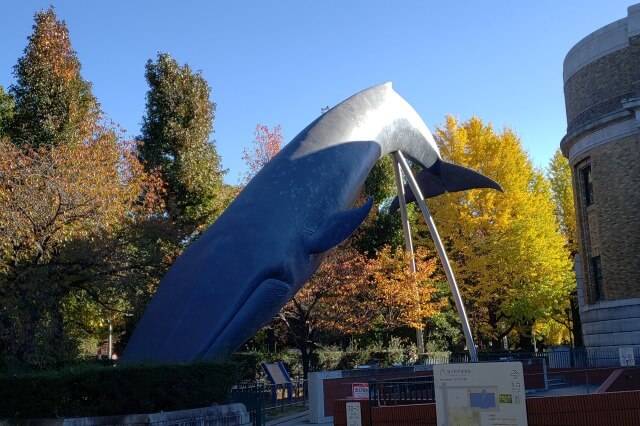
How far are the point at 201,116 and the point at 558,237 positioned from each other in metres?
19.7

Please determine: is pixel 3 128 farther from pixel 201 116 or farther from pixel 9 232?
pixel 9 232

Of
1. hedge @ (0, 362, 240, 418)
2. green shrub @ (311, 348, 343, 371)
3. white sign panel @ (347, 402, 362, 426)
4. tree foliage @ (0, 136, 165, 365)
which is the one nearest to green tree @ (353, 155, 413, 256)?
green shrub @ (311, 348, 343, 371)

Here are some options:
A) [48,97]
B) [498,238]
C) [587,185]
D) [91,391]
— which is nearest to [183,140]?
[48,97]

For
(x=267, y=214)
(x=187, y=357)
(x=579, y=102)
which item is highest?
(x=579, y=102)

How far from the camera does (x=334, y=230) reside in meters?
13.7

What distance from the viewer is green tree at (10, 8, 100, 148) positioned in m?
30.0

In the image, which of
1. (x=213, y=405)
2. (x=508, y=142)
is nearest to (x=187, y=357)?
(x=213, y=405)

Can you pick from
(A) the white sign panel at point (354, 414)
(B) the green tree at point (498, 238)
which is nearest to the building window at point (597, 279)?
(B) the green tree at point (498, 238)

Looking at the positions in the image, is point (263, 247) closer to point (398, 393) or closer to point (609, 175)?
point (398, 393)

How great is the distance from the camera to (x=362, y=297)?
3088cm

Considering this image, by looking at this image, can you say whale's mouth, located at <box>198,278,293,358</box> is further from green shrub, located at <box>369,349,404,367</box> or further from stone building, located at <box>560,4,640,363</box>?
stone building, located at <box>560,4,640,363</box>

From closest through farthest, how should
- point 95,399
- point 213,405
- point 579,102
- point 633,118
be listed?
point 95,399
point 213,405
point 633,118
point 579,102

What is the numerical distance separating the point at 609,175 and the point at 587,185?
215cm

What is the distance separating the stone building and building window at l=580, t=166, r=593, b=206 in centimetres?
4
